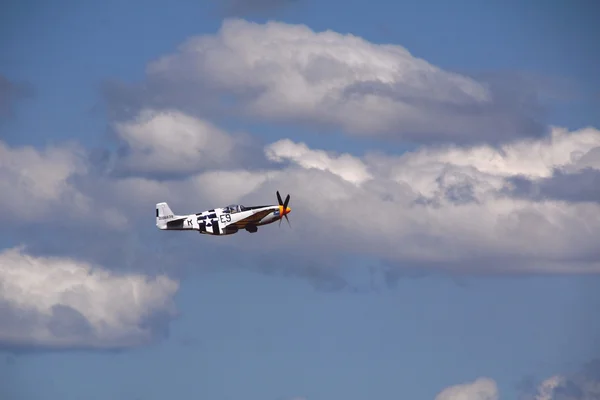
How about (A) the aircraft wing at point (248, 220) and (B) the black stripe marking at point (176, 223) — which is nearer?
(A) the aircraft wing at point (248, 220)

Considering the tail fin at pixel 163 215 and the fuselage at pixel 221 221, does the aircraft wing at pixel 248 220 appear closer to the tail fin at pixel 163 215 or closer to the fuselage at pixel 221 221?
the fuselage at pixel 221 221

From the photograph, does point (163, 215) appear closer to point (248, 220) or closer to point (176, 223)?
point (176, 223)

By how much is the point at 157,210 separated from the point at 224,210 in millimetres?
10169

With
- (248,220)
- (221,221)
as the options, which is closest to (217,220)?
(221,221)

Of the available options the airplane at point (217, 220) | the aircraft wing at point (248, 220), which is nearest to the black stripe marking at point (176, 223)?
the airplane at point (217, 220)

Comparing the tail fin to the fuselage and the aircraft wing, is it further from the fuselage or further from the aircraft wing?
the aircraft wing

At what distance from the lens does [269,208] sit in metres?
94.8

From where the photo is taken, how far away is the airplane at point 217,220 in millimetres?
92188

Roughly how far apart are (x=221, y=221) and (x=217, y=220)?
1.99 ft

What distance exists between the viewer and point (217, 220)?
92.2 meters

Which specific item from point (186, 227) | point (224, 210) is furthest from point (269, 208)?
point (186, 227)

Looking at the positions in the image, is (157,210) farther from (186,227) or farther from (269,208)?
(269,208)

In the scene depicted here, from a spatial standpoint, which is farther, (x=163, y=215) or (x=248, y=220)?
(x=163, y=215)

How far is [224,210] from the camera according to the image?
3644 inches
